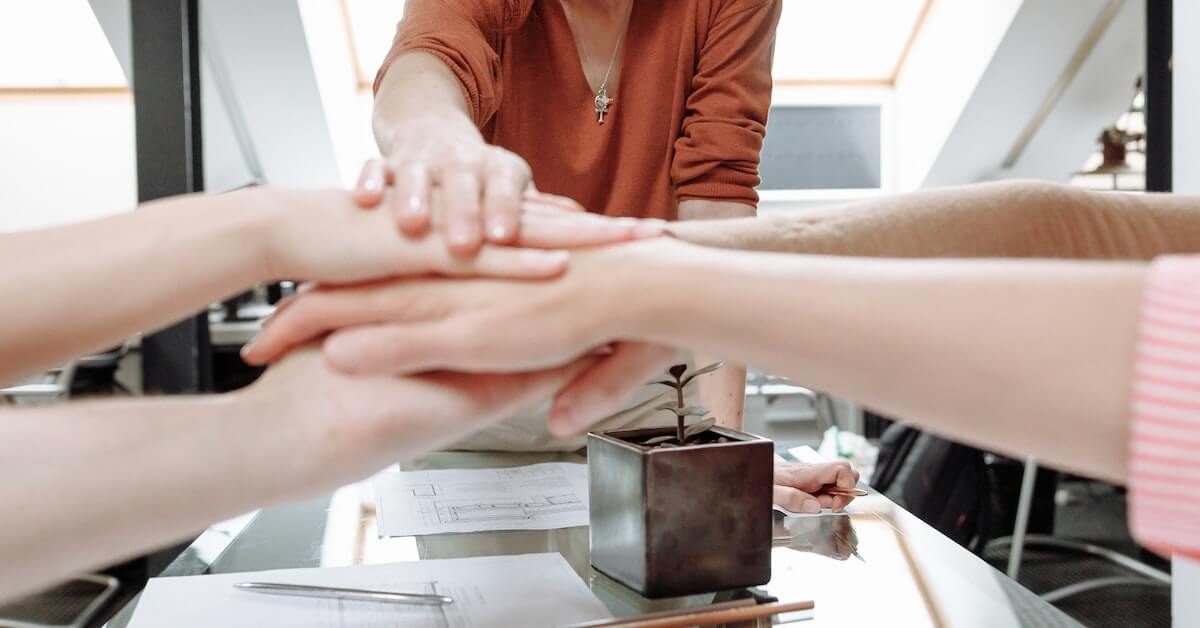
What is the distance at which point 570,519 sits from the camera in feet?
3.03

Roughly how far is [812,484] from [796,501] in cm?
5

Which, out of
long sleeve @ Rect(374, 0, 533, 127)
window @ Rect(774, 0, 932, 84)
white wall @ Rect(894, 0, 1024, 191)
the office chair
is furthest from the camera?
window @ Rect(774, 0, 932, 84)

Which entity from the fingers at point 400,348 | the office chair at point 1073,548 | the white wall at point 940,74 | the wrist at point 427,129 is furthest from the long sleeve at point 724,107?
the white wall at point 940,74

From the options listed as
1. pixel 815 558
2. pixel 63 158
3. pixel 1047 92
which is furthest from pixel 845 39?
pixel 815 558

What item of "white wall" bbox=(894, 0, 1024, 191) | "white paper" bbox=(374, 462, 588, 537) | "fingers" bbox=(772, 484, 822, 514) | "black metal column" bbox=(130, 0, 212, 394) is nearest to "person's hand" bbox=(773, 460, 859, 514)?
"fingers" bbox=(772, 484, 822, 514)

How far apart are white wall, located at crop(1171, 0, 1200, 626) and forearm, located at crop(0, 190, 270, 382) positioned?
1.80m

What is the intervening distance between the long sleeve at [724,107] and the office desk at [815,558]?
536mm

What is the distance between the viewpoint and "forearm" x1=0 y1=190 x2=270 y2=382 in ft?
2.23

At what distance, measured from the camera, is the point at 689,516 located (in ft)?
2.33

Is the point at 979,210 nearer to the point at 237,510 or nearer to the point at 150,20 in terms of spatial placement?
the point at 237,510

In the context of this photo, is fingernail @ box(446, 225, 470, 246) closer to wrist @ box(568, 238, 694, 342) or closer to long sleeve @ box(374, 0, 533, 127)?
wrist @ box(568, 238, 694, 342)

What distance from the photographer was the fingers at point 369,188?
Result: 73 centimetres

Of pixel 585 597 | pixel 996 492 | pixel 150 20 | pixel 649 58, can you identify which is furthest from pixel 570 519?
pixel 996 492

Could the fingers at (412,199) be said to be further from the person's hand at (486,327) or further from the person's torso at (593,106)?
the person's torso at (593,106)
